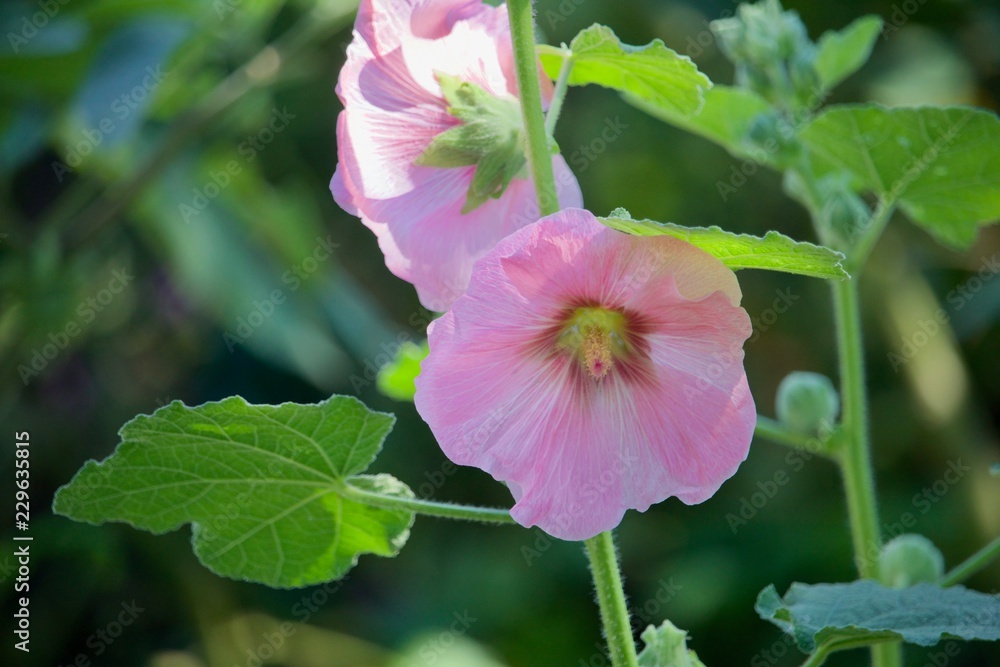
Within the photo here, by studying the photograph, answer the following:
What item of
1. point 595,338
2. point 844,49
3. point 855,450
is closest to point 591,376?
point 595,338

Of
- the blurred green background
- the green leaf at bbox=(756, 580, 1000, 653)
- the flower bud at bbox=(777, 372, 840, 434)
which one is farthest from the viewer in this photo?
the blurred green background

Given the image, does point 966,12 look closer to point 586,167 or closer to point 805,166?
point 586,167

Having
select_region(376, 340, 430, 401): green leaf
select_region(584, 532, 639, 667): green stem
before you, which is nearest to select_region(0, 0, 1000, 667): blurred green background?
select_region(376, 340, 430, 401): green leaf

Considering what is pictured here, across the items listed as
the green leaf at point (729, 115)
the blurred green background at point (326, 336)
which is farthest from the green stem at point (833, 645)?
the blurred green background at point (326, 336)

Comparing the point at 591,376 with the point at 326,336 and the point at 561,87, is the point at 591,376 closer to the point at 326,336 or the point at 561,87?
the point at 561,87

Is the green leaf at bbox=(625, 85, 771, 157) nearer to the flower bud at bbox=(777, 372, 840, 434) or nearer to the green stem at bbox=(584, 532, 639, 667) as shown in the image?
the flower bud at bbox=(777, 372, 840, 434)

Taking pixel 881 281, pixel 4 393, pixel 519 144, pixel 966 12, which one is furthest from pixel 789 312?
pixel 519 144
